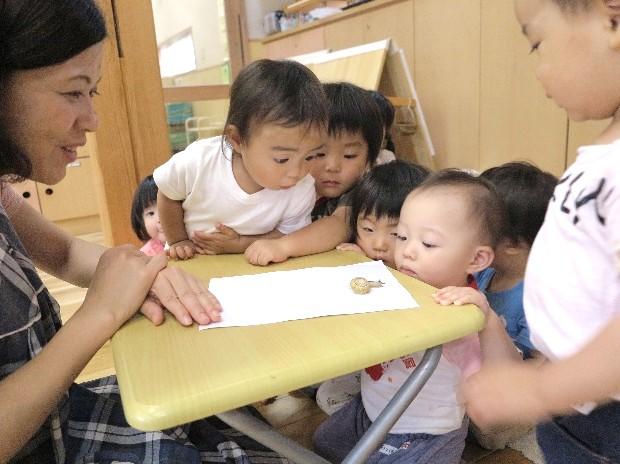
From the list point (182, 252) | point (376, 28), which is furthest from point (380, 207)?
point (376, 28)

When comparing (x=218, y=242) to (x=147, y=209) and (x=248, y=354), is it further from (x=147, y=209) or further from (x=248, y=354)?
(x=147, y=209)

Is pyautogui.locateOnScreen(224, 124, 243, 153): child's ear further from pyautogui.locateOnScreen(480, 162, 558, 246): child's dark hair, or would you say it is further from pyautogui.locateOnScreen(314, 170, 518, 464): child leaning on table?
pyautogui.locateOnScreen(480, 162, 558, 246): child's dark hair

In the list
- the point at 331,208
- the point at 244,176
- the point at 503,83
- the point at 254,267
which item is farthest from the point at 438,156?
the point at 254,267

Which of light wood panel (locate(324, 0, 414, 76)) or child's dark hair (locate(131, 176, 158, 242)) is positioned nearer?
child's dark hair (locate(131, 176, 158, 242))

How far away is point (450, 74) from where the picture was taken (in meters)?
2.39

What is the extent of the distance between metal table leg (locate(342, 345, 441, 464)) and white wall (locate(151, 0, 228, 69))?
7.35 ft

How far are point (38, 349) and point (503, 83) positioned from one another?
2003 mm

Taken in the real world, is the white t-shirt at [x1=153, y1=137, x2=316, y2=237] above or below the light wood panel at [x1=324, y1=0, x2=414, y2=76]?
below

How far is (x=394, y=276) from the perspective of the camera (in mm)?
795

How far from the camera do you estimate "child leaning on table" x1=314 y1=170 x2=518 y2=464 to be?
0.91m

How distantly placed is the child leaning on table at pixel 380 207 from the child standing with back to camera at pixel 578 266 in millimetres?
485

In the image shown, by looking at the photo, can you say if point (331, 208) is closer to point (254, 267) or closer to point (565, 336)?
point (254, 267)

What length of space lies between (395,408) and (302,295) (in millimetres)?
200

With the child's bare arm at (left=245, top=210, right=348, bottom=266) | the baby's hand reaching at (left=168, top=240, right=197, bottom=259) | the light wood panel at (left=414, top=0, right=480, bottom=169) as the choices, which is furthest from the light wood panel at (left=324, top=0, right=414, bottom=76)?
the baby's hand reaching at (left=168, top=240, right=197, bottom=259)
